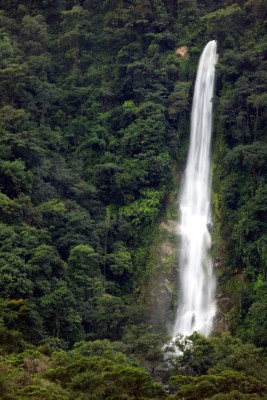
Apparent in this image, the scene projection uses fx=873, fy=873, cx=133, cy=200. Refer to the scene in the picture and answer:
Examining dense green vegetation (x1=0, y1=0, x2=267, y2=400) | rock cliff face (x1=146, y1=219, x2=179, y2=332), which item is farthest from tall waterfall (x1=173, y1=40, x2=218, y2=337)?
dense green vegetation (x1=0, y1=0, x2=267, y2=400)

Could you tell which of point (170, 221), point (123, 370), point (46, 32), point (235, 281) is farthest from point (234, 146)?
point (123, 370)

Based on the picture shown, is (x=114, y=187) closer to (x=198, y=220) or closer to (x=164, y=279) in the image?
(x=198, y=220)

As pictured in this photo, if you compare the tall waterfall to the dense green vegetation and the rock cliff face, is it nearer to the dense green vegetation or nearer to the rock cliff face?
the rock cliff face

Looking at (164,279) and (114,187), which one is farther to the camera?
(114,187)

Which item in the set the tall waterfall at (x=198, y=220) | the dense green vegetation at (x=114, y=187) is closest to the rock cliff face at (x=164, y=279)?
the tall waterfall at (x=198, y=220)

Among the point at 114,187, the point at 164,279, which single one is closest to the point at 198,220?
the point at 164,279

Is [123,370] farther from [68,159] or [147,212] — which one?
[68,159]
